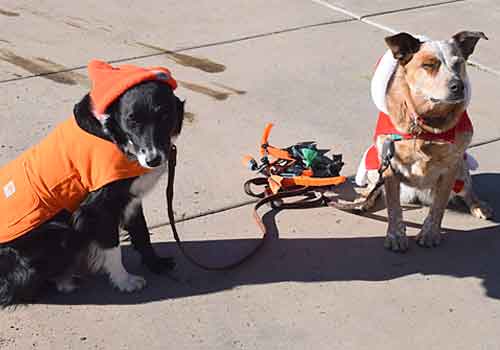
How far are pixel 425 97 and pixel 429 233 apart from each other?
2.47 ft

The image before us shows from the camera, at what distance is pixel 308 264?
14.1ft

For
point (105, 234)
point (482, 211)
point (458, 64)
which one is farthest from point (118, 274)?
point (482, 211)

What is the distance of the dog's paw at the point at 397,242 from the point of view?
14.5 ft

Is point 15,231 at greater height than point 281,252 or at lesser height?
greater

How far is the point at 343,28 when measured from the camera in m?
7.35

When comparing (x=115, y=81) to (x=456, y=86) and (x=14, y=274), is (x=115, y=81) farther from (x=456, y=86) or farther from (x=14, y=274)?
(x=456, y=86)

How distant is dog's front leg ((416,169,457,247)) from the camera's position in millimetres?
4426

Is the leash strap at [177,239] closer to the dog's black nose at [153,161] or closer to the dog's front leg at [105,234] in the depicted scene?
the dog's front leg at [105,234]

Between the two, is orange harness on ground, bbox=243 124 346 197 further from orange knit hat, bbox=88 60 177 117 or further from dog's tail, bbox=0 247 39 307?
dog's tail, bbox=0 247 39 307

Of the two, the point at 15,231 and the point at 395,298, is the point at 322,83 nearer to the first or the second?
the point at 395,298

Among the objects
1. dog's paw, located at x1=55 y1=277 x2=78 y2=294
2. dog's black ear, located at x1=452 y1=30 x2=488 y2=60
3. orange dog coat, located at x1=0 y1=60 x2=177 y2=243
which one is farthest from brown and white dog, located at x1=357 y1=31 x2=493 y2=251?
dog's paw, located at x1=55 y1=277 x2=78 y2=294

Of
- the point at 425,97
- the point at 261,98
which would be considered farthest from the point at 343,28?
the point at 425,97

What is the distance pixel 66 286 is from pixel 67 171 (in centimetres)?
63

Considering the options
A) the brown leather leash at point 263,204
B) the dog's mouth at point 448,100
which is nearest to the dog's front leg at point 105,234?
the brown leather leash at point 263,204
